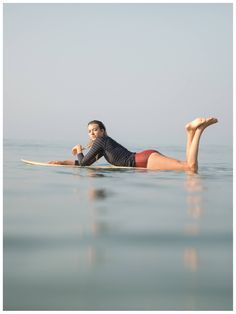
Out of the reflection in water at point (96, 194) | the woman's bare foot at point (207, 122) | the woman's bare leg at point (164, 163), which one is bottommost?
the reflection in water at point (96, 194)

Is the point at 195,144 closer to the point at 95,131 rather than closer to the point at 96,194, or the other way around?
the point at 95,131

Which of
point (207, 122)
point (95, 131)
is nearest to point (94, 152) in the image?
point (95, 131)

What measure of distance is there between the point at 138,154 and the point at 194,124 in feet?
2.86

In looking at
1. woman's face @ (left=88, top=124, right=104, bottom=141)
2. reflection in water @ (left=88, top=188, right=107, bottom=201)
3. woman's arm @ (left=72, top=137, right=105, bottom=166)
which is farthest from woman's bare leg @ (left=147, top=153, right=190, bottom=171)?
reflection in water @ (left=88, top=188, right=107, bottom=201)

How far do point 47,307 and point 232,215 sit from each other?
5.87 feet

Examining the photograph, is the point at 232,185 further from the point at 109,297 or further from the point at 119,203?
the point at 109,297

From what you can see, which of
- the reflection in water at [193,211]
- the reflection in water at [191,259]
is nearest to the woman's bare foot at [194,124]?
the reflection in water at [193,211]

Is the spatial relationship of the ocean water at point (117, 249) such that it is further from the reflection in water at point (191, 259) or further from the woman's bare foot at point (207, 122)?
→ the woman's bare foot at point (207, 122)

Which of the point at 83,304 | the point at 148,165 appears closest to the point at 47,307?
the point at 83,304

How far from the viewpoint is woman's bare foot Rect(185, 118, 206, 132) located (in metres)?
5.98

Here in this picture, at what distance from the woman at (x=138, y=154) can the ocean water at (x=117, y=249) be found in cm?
192

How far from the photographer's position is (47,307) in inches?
66.3

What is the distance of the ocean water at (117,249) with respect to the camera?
68.9 inches

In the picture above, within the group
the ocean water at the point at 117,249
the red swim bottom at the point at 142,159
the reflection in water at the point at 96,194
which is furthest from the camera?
the red swim bottom at the point at 142,159
